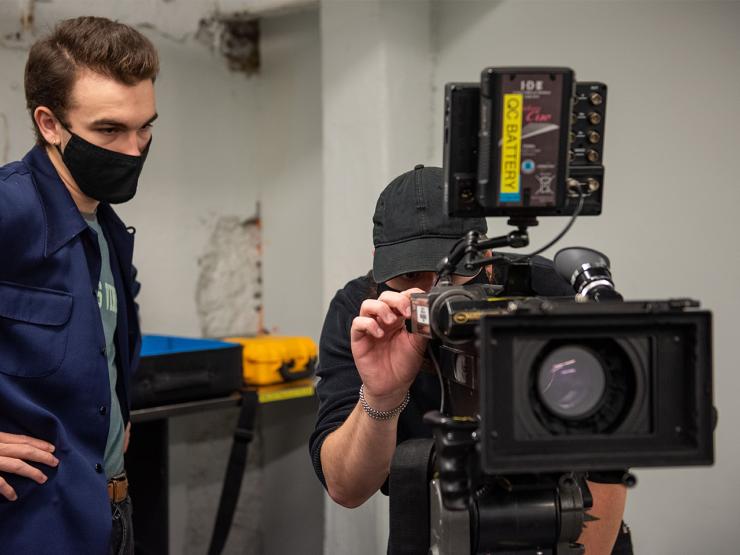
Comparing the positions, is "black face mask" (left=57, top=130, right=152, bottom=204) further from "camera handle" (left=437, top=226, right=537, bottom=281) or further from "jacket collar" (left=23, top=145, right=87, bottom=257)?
"camera handle" (left=437, top=226, right=537, bottom=281)

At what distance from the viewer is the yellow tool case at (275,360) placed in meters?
2.39

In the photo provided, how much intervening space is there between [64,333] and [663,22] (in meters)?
1.49

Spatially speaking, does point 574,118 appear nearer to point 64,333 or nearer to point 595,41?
point 64,333

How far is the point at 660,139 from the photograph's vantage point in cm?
196

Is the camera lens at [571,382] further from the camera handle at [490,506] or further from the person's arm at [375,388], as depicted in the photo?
the person's arm at [375,388]

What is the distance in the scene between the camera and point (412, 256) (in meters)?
Answer: 1.29

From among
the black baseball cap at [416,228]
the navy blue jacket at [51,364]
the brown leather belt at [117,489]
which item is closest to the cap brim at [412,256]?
the black baseball cap at [416,228]

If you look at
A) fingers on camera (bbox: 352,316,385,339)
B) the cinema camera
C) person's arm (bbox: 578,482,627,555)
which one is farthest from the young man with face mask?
person's arm (bbox: 578,482,627,555)

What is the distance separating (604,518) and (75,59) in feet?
3.95

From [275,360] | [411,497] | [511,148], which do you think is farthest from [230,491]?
[511,148]

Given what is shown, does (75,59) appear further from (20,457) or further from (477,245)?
(477,245)

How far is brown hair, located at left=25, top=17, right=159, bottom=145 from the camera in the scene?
1.54 m

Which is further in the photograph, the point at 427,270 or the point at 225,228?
the point at 225,228

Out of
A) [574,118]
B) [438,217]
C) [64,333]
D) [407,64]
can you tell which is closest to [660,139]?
[407,64]
